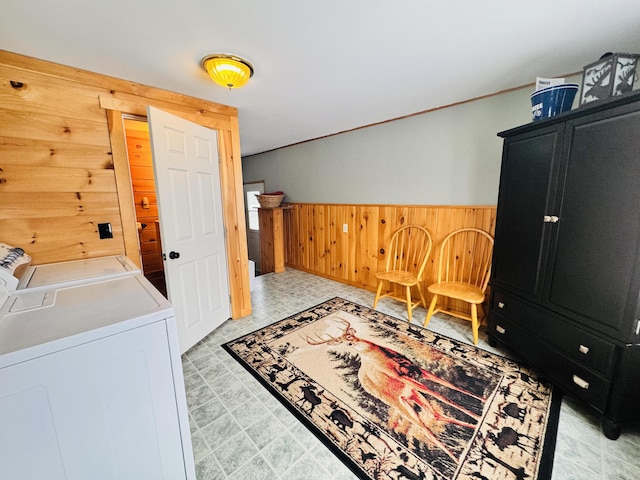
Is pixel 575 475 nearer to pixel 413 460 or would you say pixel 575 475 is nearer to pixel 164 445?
pixel 413 460

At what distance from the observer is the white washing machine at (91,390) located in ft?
2.45

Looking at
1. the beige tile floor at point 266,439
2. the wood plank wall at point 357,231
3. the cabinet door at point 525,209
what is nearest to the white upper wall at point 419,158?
the wood plank wall at point 357,231

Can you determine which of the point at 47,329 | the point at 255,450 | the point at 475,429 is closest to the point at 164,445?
the point at 255,450

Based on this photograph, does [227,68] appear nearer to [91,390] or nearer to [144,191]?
[91,390]

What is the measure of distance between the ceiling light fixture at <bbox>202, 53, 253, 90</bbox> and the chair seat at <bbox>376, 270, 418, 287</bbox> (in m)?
2.29

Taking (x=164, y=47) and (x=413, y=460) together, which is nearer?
(x=413, y=460)

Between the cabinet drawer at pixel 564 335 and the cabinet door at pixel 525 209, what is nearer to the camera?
the cabinet drawer at pixel 564 335

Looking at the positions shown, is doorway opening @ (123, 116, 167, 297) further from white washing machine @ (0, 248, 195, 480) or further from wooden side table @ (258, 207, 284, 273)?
white washing machine @ (0, 248, 195, 480)

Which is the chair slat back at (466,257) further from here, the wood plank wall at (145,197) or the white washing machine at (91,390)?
the wood plank wall at (145,197)

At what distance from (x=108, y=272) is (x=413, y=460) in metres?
1.96

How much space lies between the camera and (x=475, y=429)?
4.69ft

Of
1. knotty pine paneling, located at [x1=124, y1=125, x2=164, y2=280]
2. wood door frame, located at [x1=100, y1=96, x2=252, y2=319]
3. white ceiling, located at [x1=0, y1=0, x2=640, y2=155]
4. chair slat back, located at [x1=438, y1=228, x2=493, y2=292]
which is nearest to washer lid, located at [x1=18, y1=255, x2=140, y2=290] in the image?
wood door frame, located at [x1=100, y1=96, x2=252, y2=319]

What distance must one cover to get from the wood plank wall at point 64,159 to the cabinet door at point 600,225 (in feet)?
9.84

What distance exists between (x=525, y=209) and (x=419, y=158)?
4.57ft
